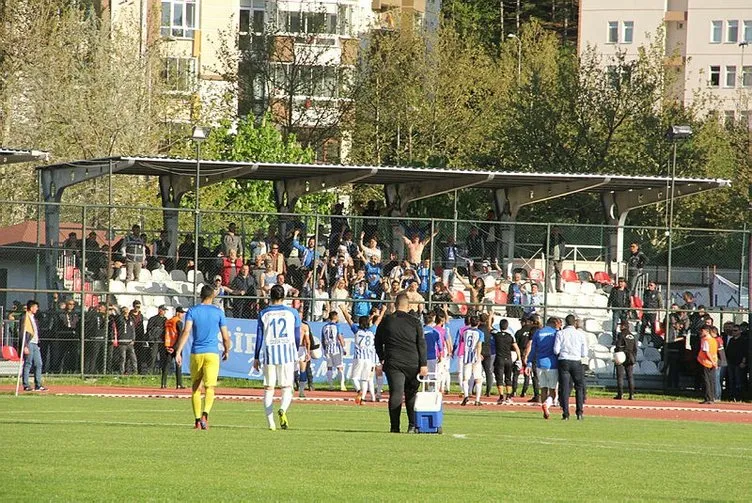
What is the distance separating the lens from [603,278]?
125 ft

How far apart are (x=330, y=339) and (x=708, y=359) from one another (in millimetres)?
8619

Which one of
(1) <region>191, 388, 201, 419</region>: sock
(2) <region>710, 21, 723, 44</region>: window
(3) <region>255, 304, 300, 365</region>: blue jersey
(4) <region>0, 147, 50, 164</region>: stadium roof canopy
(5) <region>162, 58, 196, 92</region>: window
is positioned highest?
(2) <region>710, 21, 723, 44</region>: window

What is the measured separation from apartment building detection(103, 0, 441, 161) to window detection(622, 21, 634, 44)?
25.1m

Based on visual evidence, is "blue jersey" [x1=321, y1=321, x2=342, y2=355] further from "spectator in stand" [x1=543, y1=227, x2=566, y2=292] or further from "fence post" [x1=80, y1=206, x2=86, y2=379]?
"spectator in stand" [x1=543, y1=227, x2=566, y2=292]

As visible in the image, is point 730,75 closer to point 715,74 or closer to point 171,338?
point 715,74

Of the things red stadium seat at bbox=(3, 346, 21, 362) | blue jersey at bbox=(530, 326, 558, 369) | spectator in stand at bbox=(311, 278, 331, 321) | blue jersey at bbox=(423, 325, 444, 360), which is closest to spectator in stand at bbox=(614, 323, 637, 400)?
spectator in stand at bbox=(311, 278, 331, 321)

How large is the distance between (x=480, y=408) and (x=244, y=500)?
1896 cm

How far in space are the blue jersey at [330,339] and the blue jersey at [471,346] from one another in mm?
3930

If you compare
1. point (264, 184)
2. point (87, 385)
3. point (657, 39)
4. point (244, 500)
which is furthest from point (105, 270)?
point (657, 39)

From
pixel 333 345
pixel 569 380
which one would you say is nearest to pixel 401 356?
pixel 569 380

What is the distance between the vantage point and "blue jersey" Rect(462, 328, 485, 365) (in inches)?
1216

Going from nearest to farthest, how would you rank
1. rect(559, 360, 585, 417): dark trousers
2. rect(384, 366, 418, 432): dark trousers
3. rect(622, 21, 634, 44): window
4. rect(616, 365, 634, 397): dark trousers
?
rect(384, 366, 418, 432): dark trousers < rect(559, 360, 585, 417): dark trousers < rect(616, 365, 634, 397): dark trousers < rect(622, 21, 634, 44): window

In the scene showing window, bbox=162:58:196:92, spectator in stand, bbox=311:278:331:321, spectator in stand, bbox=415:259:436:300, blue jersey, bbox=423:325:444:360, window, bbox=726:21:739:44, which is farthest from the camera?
window, bbox=726:21:739:44

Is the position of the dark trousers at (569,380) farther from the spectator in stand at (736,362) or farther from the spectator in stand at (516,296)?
the spectator in stand at (736,362)
